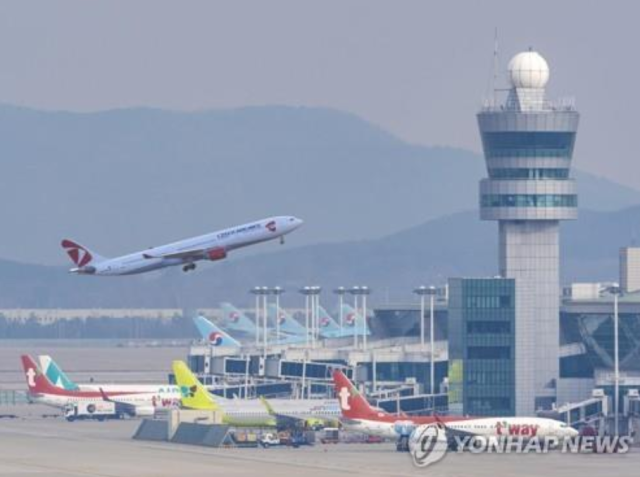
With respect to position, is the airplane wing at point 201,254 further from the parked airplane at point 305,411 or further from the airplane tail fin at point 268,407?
the airplane tail fin at point 268,407

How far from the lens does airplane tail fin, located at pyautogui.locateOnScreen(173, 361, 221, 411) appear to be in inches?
7554

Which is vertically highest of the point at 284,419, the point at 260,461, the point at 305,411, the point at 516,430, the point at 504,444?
the point at 305,411

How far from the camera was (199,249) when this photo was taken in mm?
164000

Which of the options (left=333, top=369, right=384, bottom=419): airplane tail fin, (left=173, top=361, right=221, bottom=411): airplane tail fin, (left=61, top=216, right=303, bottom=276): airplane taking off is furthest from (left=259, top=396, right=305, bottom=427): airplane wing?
(left=61, top=216, right=303, bottom=276): airplane taking off

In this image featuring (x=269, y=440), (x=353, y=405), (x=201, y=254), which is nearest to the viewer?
(x=201, y=254)

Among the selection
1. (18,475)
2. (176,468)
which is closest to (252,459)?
(176,468)

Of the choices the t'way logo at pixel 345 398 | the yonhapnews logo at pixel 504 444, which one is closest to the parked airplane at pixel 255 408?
the t'way logo at pixel 345 398

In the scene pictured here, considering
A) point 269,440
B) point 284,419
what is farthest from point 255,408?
point 269,440

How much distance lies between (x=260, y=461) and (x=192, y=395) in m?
38.6

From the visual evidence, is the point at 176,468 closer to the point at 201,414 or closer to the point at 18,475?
the point at 18,475

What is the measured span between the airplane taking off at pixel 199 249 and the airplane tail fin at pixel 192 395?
24812 mm

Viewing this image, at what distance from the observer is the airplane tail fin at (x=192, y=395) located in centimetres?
19188

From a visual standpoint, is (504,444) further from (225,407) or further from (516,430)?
(225,407)

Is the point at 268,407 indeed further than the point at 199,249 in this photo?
Yes
